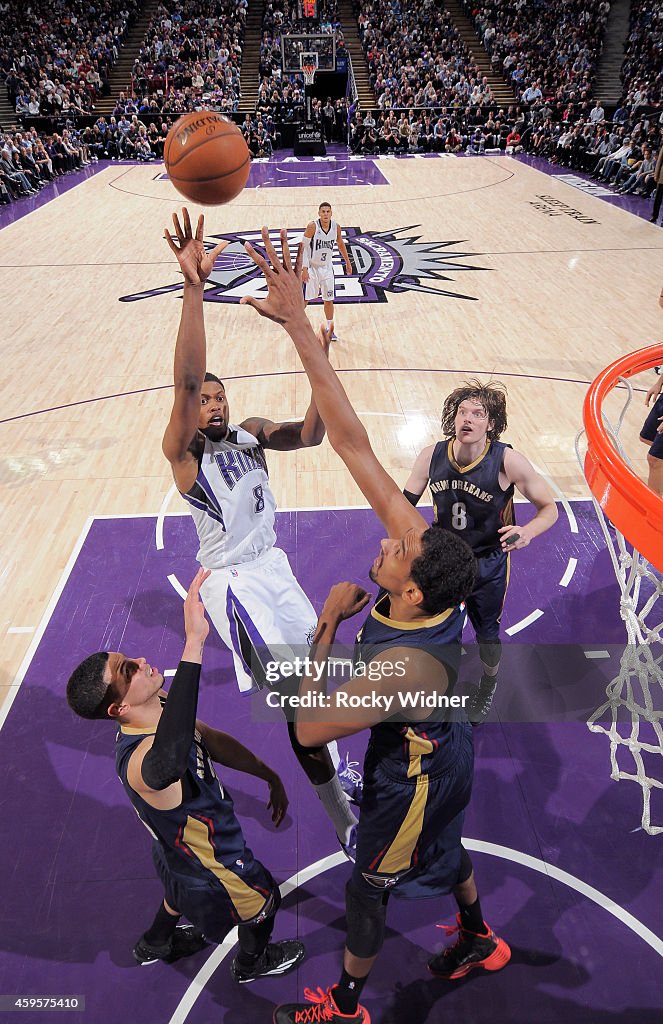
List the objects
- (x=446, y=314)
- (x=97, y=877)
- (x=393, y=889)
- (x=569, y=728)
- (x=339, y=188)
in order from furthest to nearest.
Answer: (x=339, y=188)
(x=446, y=314)
(x=569, y=728)
(x=97, y=877)
(x=393, y=889)

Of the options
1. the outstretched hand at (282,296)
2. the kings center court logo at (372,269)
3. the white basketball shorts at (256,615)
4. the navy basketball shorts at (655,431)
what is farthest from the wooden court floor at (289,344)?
the outstretched hand at (282,296)

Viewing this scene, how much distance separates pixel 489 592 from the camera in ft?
13.1

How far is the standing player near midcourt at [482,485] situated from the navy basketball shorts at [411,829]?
1430 mm

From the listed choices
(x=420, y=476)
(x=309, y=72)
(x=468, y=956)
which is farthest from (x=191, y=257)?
(x=309, y=72)

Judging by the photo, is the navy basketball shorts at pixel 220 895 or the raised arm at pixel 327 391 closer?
the raised arm at pixel 327 391

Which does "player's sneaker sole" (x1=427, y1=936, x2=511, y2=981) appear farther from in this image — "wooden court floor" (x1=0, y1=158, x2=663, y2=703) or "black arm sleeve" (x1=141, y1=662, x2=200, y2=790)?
"wooden court floor" (x1=0, y1=158, x2=663, y2=703)

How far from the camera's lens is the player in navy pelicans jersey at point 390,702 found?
231cm

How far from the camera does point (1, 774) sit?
3.90 metres

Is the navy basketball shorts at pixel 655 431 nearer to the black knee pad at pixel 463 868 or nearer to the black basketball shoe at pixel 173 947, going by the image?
the black knee pad at pixel 463 868

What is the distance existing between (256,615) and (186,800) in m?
1.11

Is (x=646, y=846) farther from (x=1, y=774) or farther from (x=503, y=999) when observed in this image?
(x=1, y=774)

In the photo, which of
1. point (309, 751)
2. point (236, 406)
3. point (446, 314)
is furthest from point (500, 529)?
point (446, 314)

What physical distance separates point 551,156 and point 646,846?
77.8 feet

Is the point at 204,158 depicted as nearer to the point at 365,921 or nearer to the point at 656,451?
the point at 656,451
